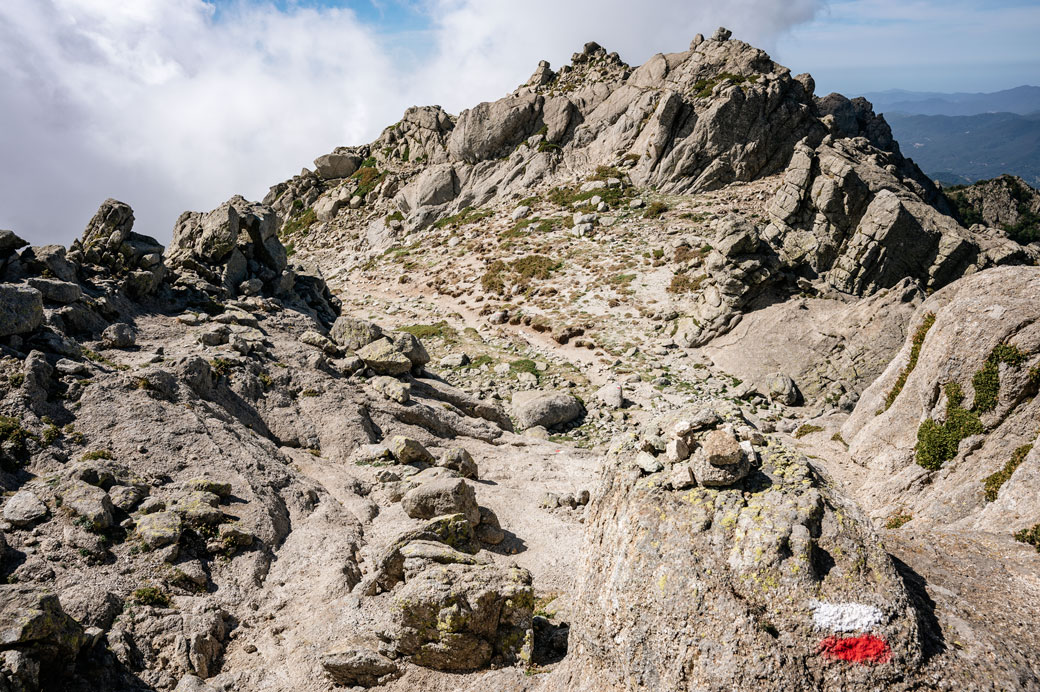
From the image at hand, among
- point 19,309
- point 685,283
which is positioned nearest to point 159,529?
point 19,309

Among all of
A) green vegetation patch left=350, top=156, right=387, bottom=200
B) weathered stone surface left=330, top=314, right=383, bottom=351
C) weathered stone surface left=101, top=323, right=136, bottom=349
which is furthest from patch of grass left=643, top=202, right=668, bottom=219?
weathered stone surface left=101, top=323, right=136, bottom=349

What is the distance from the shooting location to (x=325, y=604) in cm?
1455

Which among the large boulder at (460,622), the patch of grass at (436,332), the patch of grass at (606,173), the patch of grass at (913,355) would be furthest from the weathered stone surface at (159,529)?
the patch of grass at (606,173)

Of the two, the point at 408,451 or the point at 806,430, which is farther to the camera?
the point at 806,430

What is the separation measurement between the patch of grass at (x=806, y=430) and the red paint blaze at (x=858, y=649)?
22.6 m

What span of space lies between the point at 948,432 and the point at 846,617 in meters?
12.8

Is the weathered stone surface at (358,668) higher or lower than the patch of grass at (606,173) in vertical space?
lower

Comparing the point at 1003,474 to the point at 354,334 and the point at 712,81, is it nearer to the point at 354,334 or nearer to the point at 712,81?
the point at 354,334

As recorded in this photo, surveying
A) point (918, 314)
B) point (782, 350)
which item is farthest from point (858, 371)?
point (918, 314)

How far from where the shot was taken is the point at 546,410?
32094 millimetres

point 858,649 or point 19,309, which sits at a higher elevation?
point 19,309

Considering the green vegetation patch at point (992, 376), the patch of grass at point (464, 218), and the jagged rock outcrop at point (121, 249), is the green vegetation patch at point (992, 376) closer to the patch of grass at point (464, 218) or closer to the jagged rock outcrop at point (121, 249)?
the jagged rock outcrop at point (121, 249)

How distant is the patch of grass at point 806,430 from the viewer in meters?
28.4

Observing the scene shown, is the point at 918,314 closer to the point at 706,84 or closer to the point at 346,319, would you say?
the point at 346,319
